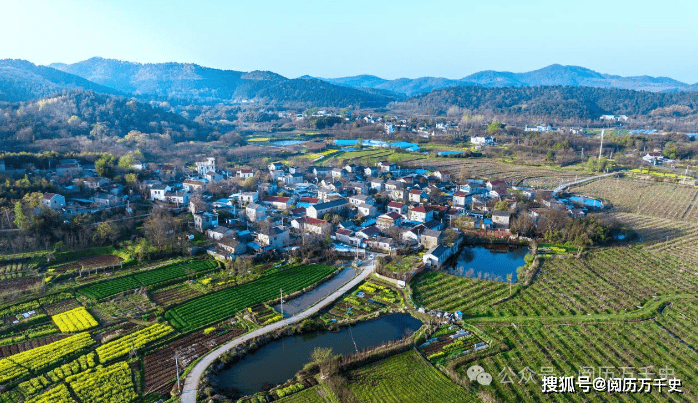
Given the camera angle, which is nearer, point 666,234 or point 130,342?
point 130,342

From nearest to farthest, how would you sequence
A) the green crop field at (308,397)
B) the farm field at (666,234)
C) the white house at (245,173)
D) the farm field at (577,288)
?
1. the green crop field at (308,397)
2. the farm field at (577,288)
3. the farm field at (666,234)
4. the white house at (245,173)

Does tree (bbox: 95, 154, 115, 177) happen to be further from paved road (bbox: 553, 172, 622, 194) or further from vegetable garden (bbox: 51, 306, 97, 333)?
paved road (bbox: 553, 172, 622, 194)

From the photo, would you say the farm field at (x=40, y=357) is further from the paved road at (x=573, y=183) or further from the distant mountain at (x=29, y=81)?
the distant mountain at (x=29, y=81)

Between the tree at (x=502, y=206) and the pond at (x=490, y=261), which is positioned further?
the tree at (x=502, y=206)

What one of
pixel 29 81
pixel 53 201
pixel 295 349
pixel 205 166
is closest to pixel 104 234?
pixel 53 201

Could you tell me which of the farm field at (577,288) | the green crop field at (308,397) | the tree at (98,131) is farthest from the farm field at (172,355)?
the tree at (98,131)

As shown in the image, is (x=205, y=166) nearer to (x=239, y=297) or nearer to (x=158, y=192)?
(x=158, y=192)
